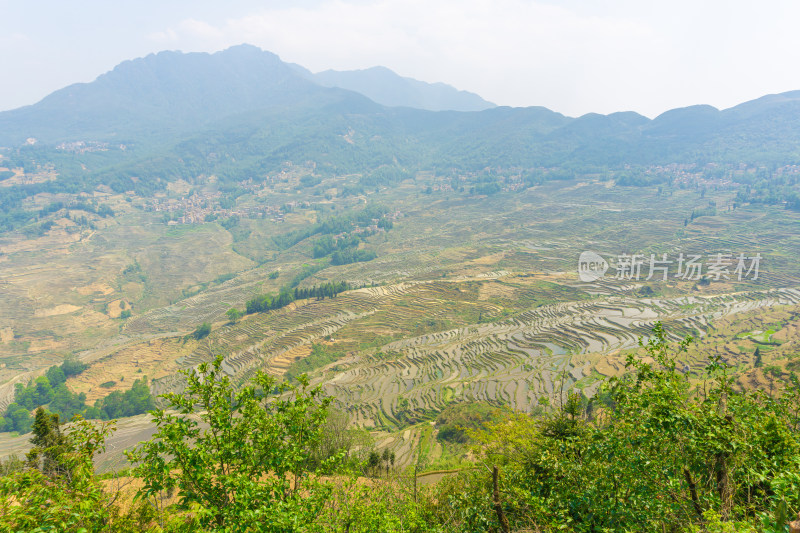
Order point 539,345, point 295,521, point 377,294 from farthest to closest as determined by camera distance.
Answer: point 377,294 < point 539,345 < point 295,521

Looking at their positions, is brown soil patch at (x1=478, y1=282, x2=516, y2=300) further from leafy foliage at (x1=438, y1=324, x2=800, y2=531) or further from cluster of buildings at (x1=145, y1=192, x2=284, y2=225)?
cluster of buildings at (x1=145, y1=192, x2=284, y2=225)

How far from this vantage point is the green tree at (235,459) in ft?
23.8

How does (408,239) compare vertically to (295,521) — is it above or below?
below

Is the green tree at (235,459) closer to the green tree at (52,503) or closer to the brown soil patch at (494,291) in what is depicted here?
the green tree at (52,503)

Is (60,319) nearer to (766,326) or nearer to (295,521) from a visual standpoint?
(295,521)

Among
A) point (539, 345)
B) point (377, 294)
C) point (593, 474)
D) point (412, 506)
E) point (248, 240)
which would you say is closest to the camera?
point (593, 474)

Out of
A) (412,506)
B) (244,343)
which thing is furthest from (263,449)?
(244,343)

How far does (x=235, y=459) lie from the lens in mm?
8375

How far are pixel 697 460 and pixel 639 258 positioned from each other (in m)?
99.9

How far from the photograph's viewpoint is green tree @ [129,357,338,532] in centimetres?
725

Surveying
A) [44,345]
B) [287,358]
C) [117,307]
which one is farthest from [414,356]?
[117,307]

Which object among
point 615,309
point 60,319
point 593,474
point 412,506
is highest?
point 593,474

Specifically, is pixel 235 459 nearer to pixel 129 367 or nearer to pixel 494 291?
pixel 129 367

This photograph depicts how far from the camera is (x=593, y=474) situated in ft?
30.4
